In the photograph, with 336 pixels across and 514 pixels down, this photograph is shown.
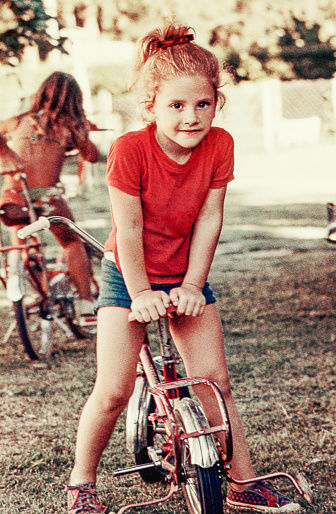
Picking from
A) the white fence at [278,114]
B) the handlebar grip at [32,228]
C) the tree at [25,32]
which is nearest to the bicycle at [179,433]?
the handlebar grip at [32,228]

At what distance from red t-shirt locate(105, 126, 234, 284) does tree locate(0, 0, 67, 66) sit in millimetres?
2360

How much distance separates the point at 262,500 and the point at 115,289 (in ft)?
3.05

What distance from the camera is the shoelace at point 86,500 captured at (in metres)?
2.41

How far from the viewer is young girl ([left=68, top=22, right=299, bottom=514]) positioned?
218 cm

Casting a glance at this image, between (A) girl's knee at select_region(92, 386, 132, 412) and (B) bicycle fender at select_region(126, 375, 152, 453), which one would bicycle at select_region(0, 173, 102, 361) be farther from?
(A) girl's knee at select_region(92, 386, 132, 412)

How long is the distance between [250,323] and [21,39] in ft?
8.48

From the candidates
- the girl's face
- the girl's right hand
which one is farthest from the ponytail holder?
the girl's right hand

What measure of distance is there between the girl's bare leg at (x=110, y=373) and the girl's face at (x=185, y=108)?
0.63 metres

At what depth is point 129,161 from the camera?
7.28 feet

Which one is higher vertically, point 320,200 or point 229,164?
point 229,164

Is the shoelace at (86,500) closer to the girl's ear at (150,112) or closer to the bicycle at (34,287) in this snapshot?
→ the girl's ear at (150,112)

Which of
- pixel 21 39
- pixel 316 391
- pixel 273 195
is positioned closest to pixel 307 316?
pixel 316 391

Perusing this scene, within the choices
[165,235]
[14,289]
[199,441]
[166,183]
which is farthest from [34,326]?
[199,441]

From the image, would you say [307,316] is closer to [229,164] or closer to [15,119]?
[15,119]
